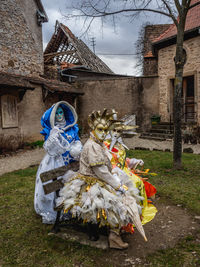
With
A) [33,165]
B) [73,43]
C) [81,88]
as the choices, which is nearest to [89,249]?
[33,165]

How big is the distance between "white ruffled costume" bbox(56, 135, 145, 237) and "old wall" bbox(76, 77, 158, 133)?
11.2 metres

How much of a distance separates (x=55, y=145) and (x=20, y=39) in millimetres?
9826

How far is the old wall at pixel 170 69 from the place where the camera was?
38.7ft

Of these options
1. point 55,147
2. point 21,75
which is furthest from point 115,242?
point 21,75

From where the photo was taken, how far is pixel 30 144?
10.5 meters

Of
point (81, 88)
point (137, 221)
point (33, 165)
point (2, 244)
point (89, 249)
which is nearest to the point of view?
point (137, 221)

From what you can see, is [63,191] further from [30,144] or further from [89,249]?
[30,144]

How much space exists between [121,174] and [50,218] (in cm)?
134

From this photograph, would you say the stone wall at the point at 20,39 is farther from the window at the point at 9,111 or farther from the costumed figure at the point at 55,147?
the costumed figure at the point at 55,147

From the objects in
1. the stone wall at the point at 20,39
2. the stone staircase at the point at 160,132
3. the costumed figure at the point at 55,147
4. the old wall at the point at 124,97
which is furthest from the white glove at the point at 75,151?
the old wall at the point at 124,97

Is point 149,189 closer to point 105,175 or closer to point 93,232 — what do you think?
point 93,232

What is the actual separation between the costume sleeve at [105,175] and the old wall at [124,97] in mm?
11286

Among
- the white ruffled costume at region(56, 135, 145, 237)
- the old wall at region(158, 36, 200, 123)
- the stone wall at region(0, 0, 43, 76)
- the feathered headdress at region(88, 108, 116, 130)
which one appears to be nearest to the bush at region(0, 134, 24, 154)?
the stone wall at region(0, 0, 43, 76)

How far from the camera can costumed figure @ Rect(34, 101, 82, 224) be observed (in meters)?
3.31
